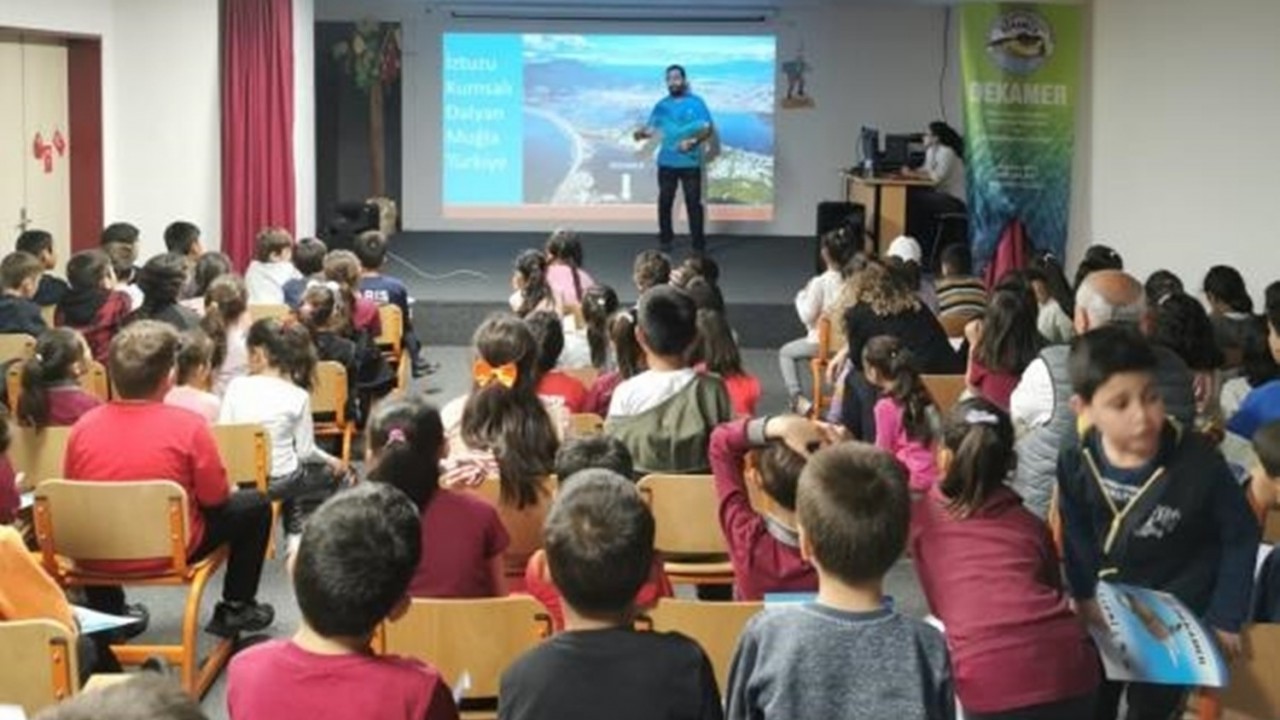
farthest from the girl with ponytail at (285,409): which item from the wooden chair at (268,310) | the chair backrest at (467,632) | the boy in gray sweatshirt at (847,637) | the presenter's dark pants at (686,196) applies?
the presenter's dark pants at (686,196)

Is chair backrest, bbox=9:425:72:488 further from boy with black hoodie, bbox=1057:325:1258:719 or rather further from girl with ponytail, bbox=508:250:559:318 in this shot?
boy with black hoodie, bbox=1057:325:1258:719

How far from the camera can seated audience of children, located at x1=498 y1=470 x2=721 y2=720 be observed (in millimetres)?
2383

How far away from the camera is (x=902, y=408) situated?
17.4ft

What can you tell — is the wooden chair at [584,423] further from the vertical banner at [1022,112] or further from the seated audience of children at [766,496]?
the vertical banner at [1022,112]

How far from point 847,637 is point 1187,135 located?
291 inches

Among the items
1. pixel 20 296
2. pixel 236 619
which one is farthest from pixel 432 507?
pixel 20 296

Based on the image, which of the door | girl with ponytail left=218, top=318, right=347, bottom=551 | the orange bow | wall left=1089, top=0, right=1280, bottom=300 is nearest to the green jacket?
the orange bow

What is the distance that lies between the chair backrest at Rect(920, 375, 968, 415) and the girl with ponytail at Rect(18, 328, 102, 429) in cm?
316

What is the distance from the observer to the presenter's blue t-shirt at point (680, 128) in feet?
40.0

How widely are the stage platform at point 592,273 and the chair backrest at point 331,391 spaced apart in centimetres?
373

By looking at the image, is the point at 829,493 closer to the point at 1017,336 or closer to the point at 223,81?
the point at 1017,336

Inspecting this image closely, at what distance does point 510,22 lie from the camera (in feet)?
44.9

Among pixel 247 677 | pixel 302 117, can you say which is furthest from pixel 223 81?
pixel 247 677

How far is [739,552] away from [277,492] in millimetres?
2286
